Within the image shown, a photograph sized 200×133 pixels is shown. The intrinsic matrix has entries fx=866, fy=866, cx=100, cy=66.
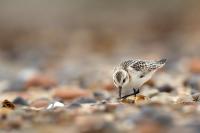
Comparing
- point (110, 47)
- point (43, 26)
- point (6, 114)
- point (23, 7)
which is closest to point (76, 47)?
point (110, 47)

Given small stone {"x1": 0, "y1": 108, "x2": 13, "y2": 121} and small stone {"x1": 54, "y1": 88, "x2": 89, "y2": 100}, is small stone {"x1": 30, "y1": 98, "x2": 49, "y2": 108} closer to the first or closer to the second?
small stone {"x1": 54, "y1": 88, "x2": 89, "y2": 100}

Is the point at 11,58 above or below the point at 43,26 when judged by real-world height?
below

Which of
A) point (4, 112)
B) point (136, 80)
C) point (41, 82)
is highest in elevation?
point (41, 82)

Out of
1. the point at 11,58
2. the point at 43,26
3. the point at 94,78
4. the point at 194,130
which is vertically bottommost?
the point at 194,130

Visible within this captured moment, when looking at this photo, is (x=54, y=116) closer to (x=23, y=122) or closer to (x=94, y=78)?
(x=23, y=122)

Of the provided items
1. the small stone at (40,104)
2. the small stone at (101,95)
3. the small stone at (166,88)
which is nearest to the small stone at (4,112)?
the small stone at (40,104)

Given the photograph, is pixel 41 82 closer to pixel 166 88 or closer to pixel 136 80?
pixel 166 88

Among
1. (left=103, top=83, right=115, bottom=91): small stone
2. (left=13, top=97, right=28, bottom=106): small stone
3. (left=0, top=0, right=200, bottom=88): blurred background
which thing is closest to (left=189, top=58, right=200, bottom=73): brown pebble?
(left=0, top=0, right=200, bottom=88): blurred background

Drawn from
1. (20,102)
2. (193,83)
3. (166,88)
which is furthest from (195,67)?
(20,102)
